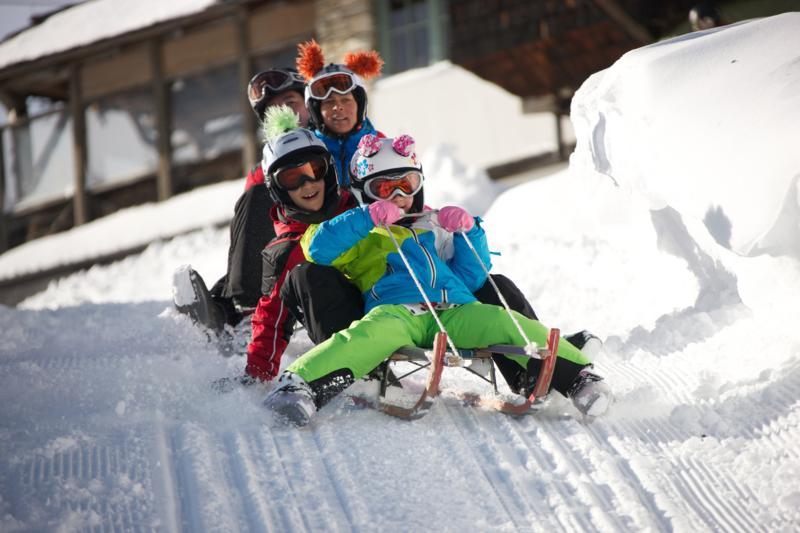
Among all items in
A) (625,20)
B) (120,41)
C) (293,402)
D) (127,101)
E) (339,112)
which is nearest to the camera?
(293,402)

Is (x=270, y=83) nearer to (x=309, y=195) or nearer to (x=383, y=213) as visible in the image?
(x=309, y=195)

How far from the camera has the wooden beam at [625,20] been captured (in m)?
8.45

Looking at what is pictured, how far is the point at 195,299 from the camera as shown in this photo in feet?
16.0

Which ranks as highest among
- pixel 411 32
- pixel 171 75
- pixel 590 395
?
pixel 590 395

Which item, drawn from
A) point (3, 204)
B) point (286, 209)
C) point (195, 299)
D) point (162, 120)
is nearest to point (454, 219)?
point (286, 209)

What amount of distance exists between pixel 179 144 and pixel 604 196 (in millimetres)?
8789

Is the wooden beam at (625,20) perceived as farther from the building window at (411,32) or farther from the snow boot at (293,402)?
the snow boot at (293,402)

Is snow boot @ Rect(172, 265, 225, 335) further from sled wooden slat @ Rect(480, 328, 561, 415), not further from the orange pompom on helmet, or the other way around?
sled wooden slat @ Rect(480, 328, 561, 415)

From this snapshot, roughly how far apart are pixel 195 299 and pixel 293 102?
1.26 metres

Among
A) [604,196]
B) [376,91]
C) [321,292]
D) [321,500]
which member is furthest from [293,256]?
[376,91]

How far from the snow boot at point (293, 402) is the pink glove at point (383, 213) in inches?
26.6

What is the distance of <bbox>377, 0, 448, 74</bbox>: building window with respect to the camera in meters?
11.3

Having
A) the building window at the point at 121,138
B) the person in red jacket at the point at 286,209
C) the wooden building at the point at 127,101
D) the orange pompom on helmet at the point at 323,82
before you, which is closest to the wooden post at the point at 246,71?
the wooden building at the point at 127,101

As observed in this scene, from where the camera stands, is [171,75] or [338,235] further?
[171,75]
